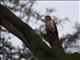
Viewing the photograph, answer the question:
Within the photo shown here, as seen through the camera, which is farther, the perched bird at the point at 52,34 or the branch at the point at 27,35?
the perched bird at the point at 52,34

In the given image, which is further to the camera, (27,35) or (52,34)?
(52,34)

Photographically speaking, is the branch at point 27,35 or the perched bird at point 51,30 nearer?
the branch at point 27,35

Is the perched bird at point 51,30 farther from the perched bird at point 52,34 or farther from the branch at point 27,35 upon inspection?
the branch at point 27,35

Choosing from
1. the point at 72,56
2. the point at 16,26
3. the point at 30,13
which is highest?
the point at 16,26

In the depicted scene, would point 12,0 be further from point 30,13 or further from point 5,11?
point 5,11

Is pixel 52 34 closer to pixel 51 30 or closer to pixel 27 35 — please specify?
pixel 51 30

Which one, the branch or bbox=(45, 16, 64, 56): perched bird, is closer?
the branch

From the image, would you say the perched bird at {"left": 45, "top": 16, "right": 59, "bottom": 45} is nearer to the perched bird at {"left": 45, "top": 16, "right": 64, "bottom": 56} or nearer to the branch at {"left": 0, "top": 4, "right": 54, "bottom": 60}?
the perched bird at {"left": 45, "top": 16, "right": 64, "bottom": 56}

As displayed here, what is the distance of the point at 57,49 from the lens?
2.02 metres

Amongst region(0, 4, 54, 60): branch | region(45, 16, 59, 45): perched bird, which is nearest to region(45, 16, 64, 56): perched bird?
region(45, 16, 59, 45): perched bird

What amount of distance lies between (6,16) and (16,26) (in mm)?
110

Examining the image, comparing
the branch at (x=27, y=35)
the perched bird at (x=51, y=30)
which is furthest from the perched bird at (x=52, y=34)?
the branch at (x=27, y=35)

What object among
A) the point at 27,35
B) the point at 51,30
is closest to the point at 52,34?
the point at 51,30

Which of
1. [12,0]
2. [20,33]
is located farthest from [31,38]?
Answer: [12,0]
